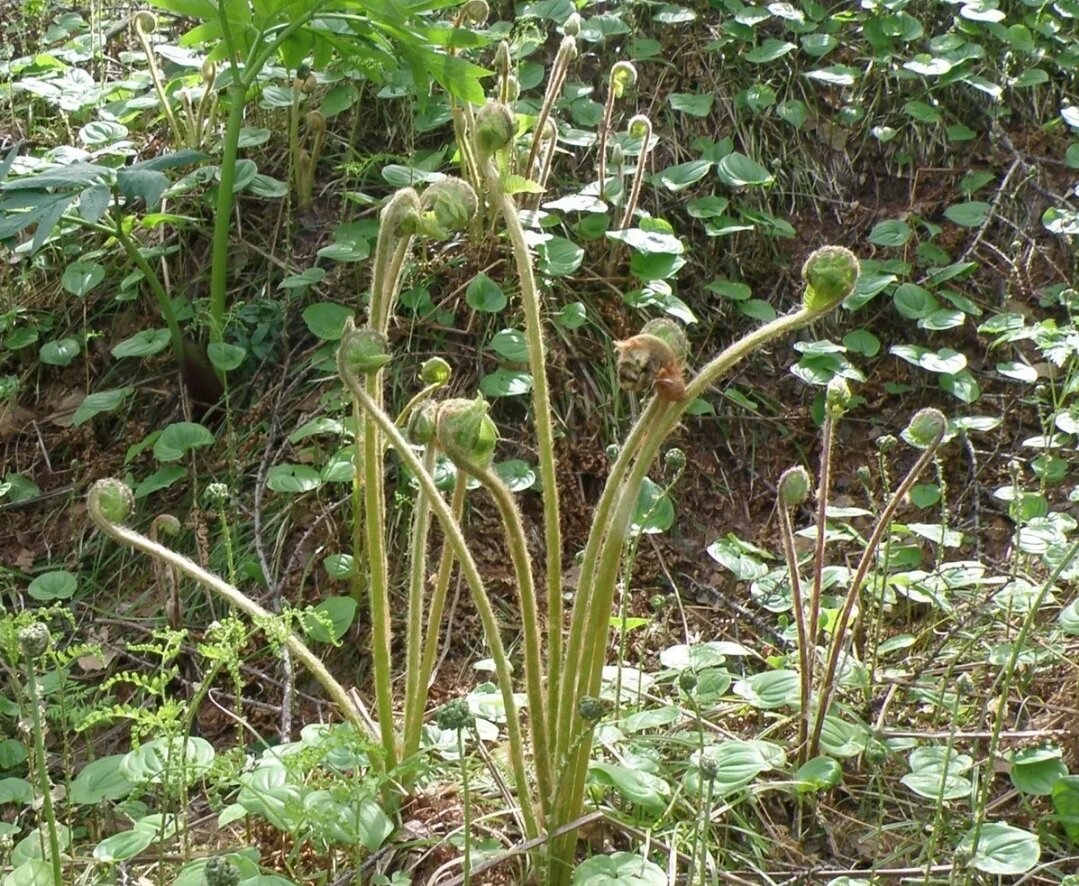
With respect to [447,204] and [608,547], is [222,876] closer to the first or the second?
[608,547]

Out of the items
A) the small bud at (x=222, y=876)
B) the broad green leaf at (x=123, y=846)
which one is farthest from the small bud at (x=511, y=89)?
the small bud at (x=222, y=876)

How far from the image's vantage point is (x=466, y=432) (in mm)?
1256

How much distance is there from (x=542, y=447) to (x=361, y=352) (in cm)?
30

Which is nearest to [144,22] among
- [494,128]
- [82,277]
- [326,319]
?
[82,277]

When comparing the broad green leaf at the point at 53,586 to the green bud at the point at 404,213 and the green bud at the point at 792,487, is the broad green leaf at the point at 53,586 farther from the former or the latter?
the green bud at the point at 792,487

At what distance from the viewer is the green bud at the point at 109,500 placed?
143cm

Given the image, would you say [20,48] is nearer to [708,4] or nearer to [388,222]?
[708,4]

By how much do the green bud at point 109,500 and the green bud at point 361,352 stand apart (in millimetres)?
363

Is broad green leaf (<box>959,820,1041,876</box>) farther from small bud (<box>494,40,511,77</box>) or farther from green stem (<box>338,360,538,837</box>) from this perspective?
small bud (<box>494,40,511,77</box>)

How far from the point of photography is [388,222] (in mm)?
1460

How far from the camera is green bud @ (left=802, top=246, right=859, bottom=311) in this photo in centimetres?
125

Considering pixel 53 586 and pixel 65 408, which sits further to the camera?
pixel 65 408

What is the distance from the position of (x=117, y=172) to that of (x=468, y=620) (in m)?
1.17

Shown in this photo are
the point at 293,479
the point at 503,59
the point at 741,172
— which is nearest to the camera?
the point at 293,479
